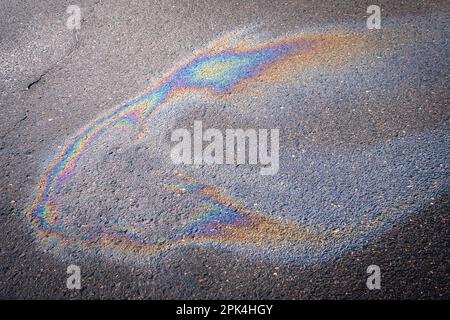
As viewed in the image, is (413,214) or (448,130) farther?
(448,130)

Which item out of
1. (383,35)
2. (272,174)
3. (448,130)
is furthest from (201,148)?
(383,35)

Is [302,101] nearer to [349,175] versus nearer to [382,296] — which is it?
[349,175]

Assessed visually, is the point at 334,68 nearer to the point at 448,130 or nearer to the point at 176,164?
the point at 448,130

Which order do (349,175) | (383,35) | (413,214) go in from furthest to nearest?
(383,35) → (349,175) → (413,214)

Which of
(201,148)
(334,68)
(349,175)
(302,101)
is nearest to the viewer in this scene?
(349,175)

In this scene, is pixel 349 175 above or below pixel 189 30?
below

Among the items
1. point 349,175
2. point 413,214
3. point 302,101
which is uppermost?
point 302,101
